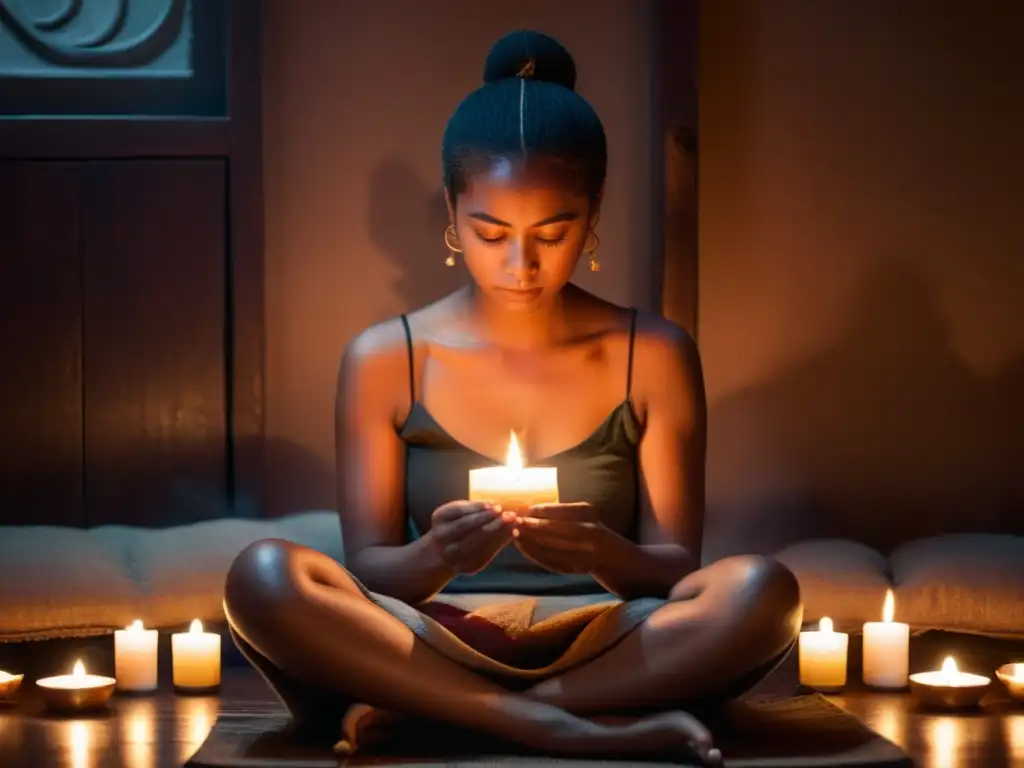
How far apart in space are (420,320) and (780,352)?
4.39 ft

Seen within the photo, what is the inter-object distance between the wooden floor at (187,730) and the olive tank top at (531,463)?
21.0 inches

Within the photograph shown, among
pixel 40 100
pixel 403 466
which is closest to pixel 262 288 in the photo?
pixel 40 100

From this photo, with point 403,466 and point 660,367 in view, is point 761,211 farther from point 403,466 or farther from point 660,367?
point 403,466

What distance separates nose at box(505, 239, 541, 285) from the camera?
319cm

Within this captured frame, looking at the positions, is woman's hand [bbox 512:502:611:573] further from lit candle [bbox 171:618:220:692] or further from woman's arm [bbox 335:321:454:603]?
lit candle [bbox 171:618:220:692]

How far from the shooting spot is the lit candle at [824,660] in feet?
12.1

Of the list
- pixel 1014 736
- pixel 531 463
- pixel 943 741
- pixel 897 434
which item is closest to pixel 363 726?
pixel 531 463

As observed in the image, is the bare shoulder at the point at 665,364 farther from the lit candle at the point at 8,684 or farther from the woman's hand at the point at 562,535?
the lit candle at the point at 8,684

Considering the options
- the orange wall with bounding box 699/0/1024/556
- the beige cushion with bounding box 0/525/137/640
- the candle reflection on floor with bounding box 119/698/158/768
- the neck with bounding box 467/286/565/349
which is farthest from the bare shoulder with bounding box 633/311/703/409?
the beige cushion with bounding box 0/525/137/640

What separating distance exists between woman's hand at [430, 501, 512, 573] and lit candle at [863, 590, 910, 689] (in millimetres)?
1188

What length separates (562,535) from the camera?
2.88 m

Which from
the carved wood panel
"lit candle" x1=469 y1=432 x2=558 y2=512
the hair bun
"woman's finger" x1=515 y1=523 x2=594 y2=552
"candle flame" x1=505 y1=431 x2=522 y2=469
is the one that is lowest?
"woman's finger" x1=515 y1=523 x2=594 y2=552

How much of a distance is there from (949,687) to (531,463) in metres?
0.99

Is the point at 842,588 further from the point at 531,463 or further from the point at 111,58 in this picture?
the point at 111,58
